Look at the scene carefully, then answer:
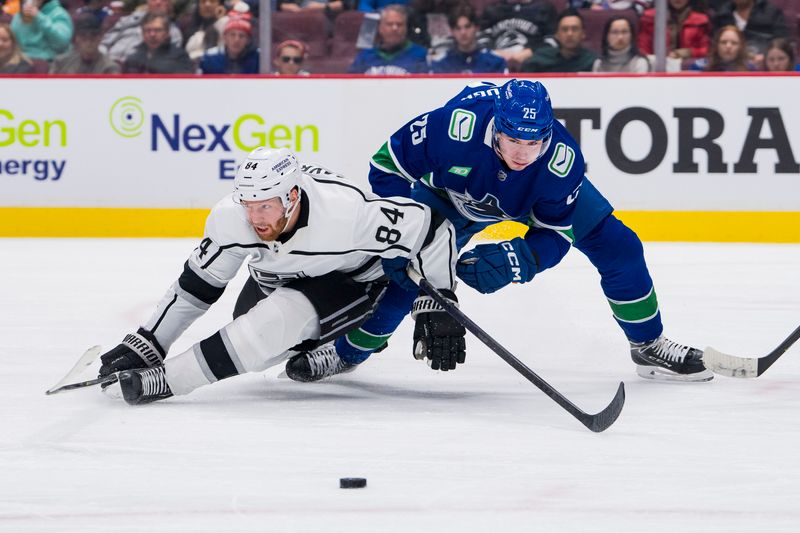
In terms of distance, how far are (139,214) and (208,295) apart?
14.8 ft

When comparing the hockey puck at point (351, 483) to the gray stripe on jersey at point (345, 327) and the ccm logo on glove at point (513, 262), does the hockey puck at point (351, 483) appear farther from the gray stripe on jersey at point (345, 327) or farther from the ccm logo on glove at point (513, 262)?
the ccm logo on glove at point (513, 262)

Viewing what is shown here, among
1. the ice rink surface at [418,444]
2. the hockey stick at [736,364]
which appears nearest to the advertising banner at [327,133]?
the ice rink surface at [418,444]

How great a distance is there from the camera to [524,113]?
3.30 m

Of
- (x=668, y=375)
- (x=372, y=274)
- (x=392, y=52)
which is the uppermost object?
(x=392, y=52)

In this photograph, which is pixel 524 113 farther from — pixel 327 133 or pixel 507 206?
pixel 327 133

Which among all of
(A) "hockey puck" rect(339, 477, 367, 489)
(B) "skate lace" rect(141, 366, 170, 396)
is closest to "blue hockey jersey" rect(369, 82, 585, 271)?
(B) "skate lace" rect(141, 366, 170, 396)

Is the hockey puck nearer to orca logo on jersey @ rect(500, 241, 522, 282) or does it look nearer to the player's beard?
the player's beard

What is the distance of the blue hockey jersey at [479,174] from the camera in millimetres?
3533

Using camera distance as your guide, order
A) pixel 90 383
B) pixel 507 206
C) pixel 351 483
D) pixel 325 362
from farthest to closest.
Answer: pixel 325 362
pixel 507 206
pixel 90 383
pixel 351 483

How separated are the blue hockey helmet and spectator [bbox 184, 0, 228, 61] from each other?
455 centimetres

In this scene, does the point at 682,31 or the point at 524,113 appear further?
the point at 682,31

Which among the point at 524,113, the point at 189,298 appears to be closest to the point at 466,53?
the point at 524,113

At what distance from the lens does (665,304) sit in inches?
206

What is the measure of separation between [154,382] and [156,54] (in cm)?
480
